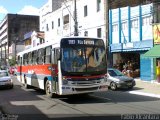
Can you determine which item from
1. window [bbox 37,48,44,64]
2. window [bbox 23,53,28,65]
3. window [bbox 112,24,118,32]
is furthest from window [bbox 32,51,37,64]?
window [bbox 112,24,118,32]

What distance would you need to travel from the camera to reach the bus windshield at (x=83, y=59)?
16.2 meters

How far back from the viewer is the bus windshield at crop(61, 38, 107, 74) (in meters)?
16.2

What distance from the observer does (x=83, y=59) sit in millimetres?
16406

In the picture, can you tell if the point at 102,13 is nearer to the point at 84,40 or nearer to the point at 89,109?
the point at 84,40

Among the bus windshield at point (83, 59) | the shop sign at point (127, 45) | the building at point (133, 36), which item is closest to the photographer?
the bus windshield at point (83, 59)

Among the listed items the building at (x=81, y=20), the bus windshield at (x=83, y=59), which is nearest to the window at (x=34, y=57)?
the bus windshield at (x=83, y=59)

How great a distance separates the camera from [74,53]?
647 inches

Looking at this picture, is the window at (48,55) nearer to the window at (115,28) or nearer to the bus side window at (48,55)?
the bus side window at (48,55)

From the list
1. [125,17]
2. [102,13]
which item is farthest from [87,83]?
[102,13]

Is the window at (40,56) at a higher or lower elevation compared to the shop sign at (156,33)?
lower

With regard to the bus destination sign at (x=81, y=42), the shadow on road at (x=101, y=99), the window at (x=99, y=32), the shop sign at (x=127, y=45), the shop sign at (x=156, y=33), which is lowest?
the shadow on road at (x=101, y=99)

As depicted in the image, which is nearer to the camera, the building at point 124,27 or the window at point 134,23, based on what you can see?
the building at point 124,27

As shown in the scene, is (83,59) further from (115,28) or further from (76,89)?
(115,28)

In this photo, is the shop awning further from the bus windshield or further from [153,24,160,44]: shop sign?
the bus windshield
